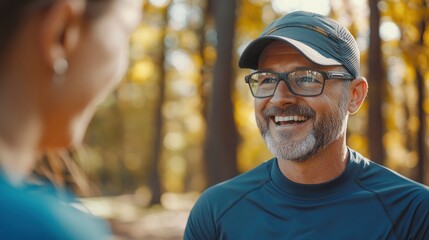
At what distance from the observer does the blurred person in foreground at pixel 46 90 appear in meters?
0.89

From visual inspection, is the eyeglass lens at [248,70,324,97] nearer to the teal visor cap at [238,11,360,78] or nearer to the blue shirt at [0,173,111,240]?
the teal visor cap at [238,11,360,78]

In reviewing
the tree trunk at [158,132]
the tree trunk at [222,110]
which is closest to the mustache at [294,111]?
the tree trunk at [222,110]

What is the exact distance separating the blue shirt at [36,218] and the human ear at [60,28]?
8.0 inches

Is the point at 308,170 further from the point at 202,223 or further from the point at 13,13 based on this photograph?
the point at 13,13

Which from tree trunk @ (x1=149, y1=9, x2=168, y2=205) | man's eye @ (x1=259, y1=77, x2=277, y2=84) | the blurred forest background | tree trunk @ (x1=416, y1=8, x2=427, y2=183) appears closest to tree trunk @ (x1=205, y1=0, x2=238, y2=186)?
the blurred forest background

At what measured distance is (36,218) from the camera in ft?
2.91

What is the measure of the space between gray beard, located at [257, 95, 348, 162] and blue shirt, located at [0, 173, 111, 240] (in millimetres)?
2142

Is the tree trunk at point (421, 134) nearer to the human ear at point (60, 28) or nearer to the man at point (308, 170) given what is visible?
the man at point (308, 170)

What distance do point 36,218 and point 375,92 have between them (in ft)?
35.7

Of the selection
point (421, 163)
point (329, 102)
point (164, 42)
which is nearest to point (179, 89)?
point (164, 42)

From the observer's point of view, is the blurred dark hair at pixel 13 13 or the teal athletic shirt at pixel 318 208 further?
the teal athletic shirt at pixel 318 208

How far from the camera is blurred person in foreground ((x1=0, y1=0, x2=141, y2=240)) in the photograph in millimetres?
895

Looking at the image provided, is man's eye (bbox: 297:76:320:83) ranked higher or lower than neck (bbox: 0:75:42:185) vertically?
higher

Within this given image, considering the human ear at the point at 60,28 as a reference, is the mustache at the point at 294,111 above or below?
below
